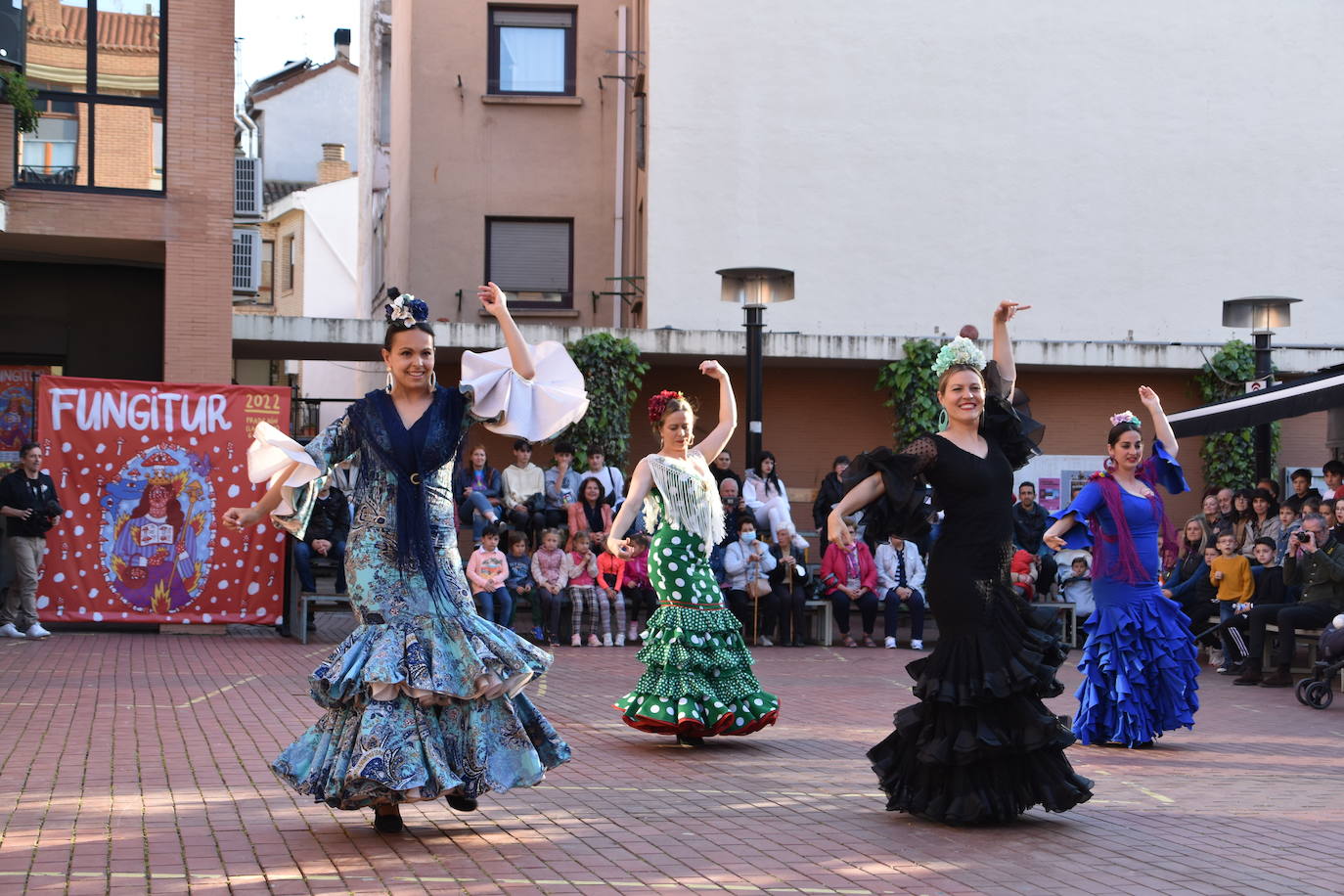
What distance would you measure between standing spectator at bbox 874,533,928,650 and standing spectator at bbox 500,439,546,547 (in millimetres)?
4039

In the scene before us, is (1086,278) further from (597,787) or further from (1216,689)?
(597,787)

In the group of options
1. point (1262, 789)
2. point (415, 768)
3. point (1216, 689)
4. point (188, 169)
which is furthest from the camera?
point (188, 169)

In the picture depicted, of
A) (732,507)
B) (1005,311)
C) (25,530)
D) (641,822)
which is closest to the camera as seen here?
(641,822)

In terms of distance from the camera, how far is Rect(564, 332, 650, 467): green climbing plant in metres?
23.7

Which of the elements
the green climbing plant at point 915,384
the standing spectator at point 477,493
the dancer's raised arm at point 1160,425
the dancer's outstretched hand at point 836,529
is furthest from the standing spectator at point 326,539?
the dancer's outstretched hand at point 836,529


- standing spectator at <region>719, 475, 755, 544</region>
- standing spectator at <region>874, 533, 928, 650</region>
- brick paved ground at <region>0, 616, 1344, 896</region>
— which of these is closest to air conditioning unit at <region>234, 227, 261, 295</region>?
standing spectator at <region>719, 475, 755, 544</region>

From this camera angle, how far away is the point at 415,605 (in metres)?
6.92

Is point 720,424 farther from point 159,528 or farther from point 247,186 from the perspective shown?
point 247,186

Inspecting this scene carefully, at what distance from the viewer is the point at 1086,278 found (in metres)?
26.6

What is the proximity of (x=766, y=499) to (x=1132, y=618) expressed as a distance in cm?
949

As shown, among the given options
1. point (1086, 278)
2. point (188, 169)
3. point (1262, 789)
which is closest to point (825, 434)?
point (1086, 278)

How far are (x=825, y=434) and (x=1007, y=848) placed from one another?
61.7 ft

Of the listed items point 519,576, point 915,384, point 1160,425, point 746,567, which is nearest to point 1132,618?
point 1160,425

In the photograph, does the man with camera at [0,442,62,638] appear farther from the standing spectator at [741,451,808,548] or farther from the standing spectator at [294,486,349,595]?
the standing spectator at [741,451,808,548]
